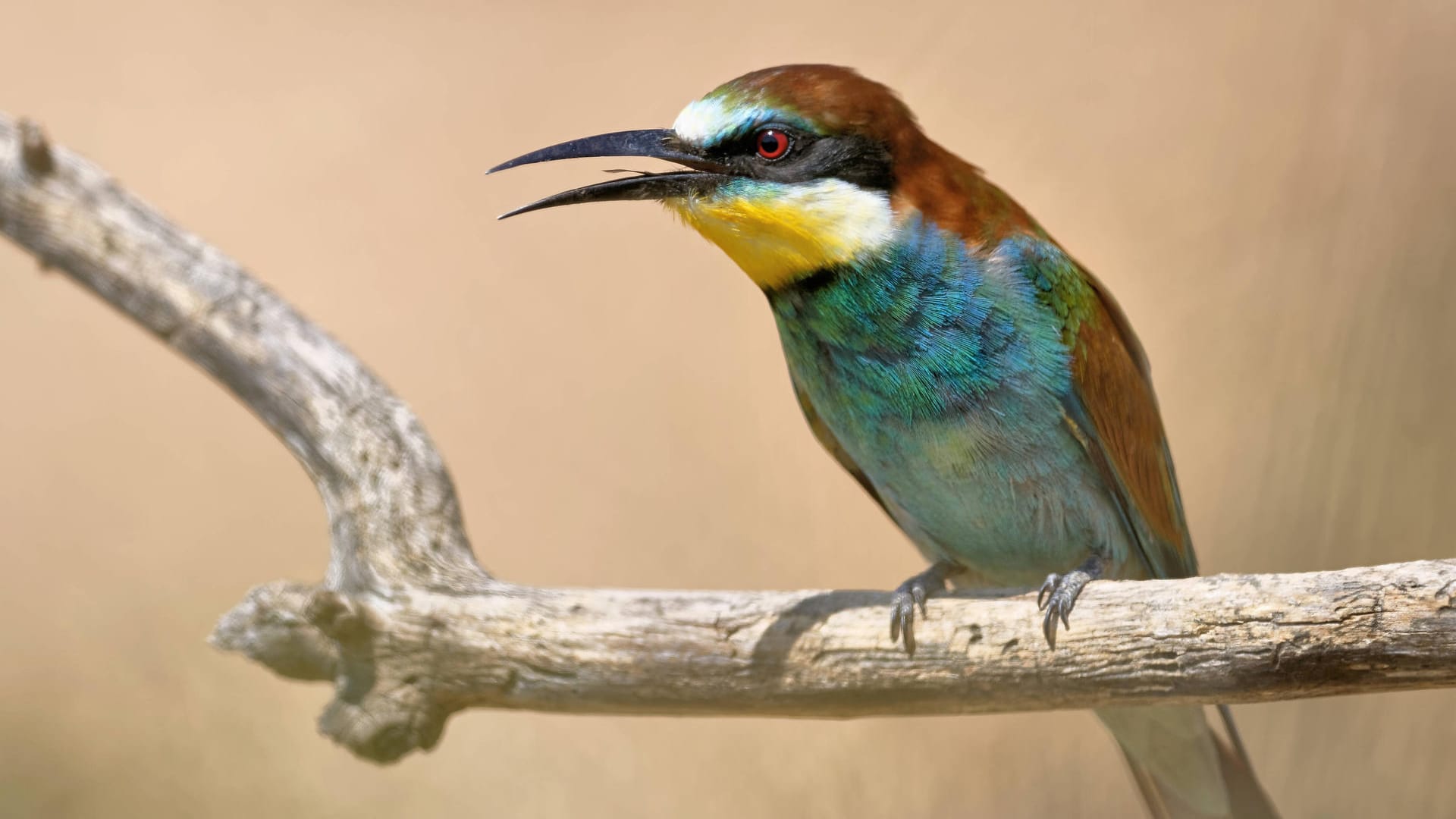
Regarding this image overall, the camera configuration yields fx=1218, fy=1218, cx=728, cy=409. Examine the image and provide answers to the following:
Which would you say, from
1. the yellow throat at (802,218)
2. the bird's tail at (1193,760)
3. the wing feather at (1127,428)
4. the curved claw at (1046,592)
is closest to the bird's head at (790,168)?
the yellow throat at (802,218)

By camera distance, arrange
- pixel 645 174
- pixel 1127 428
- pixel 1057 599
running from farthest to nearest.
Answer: pixel 1127 428 → pixel 645 174 → pixel 1057 599

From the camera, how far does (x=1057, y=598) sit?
4.65 ft

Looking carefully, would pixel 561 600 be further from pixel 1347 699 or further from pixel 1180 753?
pixel 1347 699

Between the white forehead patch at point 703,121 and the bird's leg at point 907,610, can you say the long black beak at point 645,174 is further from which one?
the bird's leg at point 907,610

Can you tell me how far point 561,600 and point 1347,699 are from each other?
1468mm

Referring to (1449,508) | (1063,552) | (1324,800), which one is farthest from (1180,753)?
(1449,508)

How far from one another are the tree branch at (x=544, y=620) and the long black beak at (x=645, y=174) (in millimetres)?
456

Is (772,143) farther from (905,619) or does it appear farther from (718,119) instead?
(905,619)

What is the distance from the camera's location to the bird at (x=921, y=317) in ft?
4.87

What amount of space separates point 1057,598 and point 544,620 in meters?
0.64

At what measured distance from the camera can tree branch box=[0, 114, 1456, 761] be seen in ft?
3.98

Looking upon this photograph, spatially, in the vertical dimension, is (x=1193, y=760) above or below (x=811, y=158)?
below

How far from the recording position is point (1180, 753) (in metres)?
1.76

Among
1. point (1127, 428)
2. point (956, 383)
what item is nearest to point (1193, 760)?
point (1127, 428)
